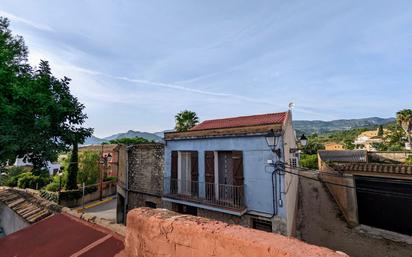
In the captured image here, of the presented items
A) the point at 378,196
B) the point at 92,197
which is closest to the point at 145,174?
the point at 92,197

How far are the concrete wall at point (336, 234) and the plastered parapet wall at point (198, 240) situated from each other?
14.2 meters

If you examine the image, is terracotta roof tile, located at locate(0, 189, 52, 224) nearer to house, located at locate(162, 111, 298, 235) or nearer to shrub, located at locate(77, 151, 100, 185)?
house, located at locate(162, 111, 298, 235)

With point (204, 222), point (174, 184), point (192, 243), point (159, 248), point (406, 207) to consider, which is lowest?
point (406, 207)

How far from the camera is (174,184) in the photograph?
12727 mm

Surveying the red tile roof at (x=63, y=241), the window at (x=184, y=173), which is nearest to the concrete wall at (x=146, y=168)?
the window at (x=184, y=173)

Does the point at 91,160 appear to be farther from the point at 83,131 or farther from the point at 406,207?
the point at 406,207

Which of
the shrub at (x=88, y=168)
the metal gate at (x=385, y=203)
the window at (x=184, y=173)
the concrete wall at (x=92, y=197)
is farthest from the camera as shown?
the shrub at (x=88, y=168)

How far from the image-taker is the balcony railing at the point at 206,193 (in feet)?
34.3

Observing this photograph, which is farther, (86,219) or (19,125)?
(19,125)

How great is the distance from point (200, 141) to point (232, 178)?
261cm

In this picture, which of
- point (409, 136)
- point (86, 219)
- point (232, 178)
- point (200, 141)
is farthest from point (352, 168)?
point (409, 136)

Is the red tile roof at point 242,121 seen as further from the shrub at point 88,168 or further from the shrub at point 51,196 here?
the shrub at point 88,168

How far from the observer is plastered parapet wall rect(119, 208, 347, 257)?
4.08 ft

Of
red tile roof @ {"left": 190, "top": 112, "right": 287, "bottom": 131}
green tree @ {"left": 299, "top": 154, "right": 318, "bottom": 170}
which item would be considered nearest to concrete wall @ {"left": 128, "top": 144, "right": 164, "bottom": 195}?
red tile roof @ {"left": 190, "top": 112, "right": 287, "bottom": 131}
